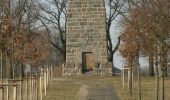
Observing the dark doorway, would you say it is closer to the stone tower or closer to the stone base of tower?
the stone tower

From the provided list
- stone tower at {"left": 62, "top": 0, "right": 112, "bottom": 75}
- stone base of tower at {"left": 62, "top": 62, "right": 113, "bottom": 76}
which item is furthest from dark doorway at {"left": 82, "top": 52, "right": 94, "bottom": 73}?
stone base of tower at {"left": 62, "top": 62, "right": 113, "bottom": 76}

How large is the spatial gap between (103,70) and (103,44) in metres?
2.55

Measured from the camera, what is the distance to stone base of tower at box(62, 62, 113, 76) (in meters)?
51.6

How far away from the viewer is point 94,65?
51.8 meters

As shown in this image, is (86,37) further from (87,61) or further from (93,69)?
(93,69)

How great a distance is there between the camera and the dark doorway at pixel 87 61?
5223cm

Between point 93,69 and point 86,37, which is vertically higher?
point 86,37

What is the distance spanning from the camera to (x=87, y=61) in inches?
2073

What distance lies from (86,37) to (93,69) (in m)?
3.13

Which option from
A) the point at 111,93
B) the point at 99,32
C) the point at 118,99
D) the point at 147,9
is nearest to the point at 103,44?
the point at 99,32

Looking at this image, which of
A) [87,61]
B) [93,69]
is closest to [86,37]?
[87,61]

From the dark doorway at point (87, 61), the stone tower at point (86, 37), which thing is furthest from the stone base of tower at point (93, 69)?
the dark doorway at point (87, 61)

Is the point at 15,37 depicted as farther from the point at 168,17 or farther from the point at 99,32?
the point at 99,32

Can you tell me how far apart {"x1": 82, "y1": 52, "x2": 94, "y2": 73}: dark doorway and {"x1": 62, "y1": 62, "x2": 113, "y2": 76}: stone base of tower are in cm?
43
